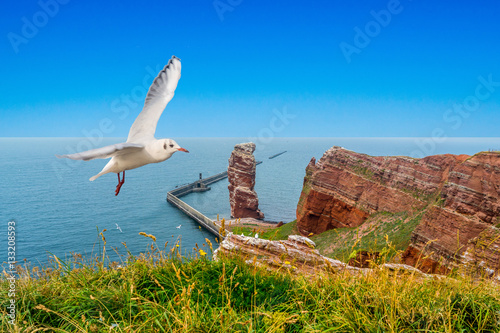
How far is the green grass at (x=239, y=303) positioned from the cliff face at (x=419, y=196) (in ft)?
26.9

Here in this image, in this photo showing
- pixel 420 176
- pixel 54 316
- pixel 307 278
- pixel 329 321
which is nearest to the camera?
pixel 329 321

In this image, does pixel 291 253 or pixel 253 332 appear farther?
pixel 291 253

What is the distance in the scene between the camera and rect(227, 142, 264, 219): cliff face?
77875 millimetres

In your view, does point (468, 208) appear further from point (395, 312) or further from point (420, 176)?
point (395, 312)

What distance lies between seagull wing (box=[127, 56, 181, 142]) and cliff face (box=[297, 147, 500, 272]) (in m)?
11.4

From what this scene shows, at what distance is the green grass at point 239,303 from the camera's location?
14.4ft

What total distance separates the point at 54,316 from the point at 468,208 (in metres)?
26.2

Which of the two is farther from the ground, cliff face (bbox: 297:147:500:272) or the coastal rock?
the coastal rock

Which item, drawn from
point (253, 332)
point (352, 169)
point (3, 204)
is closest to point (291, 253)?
point (253, 332)

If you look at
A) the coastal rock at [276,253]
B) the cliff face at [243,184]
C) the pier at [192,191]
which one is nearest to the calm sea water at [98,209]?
the pier at [192,191]

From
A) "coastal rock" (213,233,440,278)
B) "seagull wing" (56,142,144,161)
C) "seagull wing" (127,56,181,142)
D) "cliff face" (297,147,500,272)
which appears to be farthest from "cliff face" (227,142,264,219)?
"seagull wing" (56,142,144,161)

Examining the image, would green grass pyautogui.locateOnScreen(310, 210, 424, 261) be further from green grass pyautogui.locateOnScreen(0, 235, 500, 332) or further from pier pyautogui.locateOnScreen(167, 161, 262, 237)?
green grass pyautogui.locateOnScreen(0, 235, 500, 332)

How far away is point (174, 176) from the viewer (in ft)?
468

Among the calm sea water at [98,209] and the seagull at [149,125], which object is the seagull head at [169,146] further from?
the calm sea water at [98,209]
